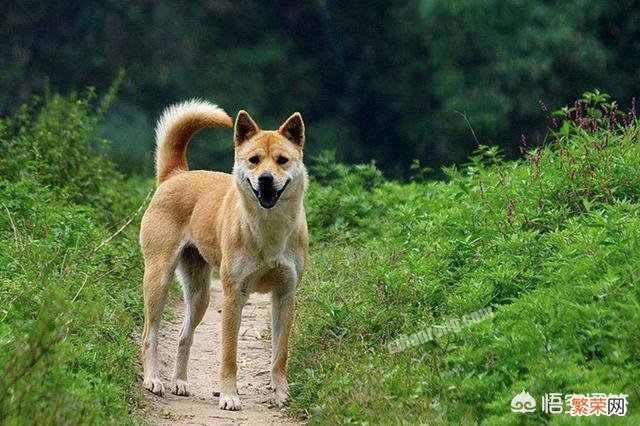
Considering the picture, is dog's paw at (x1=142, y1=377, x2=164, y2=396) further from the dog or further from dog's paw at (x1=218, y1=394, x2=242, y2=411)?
dog's paw at (x1=218, y1=394, x2=242, y2=411)

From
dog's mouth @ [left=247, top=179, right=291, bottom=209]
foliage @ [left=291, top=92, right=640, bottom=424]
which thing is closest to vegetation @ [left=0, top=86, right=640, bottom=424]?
foliage @ [left=291, top=92, right=640, bottom=424]

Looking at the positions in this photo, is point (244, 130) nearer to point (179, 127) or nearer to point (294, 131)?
point (294, 131)

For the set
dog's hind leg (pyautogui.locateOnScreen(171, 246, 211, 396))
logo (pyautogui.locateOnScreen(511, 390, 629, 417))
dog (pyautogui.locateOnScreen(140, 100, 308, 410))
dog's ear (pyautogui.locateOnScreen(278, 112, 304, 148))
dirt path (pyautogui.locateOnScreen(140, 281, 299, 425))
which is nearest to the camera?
logo (pyautogui.locateOnScreen(511, 390, 629, 417))

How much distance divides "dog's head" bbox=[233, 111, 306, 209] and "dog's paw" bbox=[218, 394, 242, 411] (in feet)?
3.74

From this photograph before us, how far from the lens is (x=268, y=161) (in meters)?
7.59

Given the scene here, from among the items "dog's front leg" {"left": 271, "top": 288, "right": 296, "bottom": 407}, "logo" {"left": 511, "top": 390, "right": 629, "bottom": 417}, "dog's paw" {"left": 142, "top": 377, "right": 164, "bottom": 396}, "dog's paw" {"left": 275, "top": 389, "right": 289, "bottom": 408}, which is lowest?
"logo" {"left": 511, "top": 390, "right": 629, "bottom": 417}

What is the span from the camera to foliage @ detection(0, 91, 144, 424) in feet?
19.4

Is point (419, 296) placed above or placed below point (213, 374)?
above

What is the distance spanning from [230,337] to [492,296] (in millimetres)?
1571

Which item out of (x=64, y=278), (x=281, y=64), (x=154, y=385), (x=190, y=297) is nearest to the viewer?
(x=154, y=385)

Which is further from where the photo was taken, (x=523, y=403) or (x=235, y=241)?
(x=235, y=241)

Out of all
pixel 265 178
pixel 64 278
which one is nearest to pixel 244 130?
pixel 265 178

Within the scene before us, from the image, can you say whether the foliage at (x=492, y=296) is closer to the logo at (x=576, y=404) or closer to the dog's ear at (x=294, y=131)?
the logo at (x=576, y=404)

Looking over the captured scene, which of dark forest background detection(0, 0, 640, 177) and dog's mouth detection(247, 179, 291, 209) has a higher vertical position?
dark forest background detection(0, 0, 640, 177)
